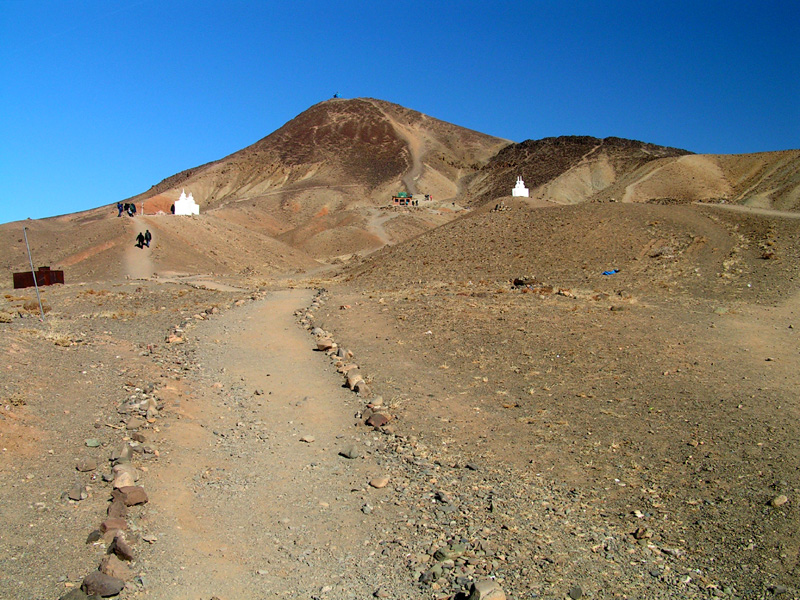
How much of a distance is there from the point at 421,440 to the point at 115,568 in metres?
4.27

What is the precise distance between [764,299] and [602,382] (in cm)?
1078

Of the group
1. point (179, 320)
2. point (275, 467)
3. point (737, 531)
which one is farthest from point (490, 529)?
point (179, 320)

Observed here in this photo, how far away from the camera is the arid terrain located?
17.7ft

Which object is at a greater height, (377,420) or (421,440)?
(377,420)

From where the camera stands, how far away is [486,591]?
192 inches

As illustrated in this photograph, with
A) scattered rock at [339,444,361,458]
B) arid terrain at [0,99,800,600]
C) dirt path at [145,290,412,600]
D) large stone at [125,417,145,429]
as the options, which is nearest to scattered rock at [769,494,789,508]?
arid terrain at [0,99,800,600]

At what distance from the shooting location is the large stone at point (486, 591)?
4.83 meters

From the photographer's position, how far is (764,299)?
18469 millimetres

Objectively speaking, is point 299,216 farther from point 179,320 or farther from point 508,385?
point 508,385

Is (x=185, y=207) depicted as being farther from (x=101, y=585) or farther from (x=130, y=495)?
(x=101, y=585)

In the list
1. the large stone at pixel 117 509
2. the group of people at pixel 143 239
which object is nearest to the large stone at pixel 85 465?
the large stone at pixel 117 509

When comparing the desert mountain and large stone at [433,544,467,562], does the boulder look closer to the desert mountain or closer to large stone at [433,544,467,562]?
large stone at [433,544,467,562]

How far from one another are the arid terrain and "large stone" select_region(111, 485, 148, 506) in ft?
0.06

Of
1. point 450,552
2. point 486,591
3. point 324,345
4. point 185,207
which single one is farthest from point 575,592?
point 185,207
